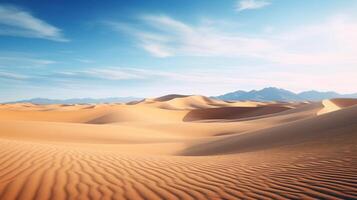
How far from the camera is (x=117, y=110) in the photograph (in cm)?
4403

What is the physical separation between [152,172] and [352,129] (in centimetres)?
702

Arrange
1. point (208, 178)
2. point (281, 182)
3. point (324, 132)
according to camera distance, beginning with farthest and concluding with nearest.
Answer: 1. point (324, 132)
2. point (208, 178)
3. point (281, 182)

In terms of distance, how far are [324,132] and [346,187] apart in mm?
7183

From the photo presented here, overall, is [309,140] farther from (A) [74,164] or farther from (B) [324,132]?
(A) [74,164]

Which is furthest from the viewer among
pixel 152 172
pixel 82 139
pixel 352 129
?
pixel 82 139

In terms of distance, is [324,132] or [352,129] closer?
[352,129]

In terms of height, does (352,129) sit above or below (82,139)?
above

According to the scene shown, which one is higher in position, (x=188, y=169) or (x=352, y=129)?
(x=352, y=129)

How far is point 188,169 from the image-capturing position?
711 centimetres

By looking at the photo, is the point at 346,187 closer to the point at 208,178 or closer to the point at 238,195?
the point at 238,195

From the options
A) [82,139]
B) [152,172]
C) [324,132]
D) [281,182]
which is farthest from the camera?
[82,139]

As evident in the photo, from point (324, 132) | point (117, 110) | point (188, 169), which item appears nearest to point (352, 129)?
point (324, 132)

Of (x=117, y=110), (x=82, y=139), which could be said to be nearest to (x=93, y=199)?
(x=82, y=139)

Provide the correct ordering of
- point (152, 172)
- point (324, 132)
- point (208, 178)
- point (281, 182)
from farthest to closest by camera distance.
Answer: point (324, 132)
point (152, 172)
point (208, 178)
point (281, 182)
